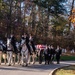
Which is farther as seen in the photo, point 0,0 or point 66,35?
point 66,35

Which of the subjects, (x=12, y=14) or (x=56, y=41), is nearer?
(x=12, y=14)

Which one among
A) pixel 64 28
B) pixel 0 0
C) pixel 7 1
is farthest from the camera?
pixel 64 28

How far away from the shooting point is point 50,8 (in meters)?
70.8

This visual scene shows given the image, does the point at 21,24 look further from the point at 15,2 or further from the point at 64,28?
the point at 64,28

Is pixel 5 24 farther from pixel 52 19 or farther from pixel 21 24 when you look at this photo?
pixel 52 19

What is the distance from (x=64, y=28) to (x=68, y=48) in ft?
17.8

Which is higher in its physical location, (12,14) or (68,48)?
(12,14)

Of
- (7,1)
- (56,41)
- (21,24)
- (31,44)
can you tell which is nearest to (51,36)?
(56,41)

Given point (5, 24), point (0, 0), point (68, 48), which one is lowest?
point (68, 48)

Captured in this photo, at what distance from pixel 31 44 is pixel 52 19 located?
4793cm

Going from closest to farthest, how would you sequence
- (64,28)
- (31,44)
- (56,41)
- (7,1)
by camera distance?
(31,44) → (7,1) → (56,41) → (64,28)

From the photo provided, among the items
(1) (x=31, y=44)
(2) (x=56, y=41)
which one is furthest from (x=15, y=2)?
(1) (x=31, y=44)

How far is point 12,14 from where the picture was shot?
6088 centimetres

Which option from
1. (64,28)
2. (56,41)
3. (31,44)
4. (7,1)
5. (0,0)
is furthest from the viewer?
(64,28)
